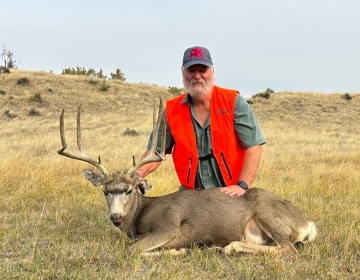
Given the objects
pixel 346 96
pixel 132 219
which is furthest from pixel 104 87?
pixel 132 219

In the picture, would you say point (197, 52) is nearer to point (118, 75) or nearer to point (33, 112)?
point (33, 112)

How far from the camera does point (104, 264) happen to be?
420 centimetres

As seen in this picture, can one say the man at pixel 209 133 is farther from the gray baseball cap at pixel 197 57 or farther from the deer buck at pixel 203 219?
the deer buck at pixel 203 219

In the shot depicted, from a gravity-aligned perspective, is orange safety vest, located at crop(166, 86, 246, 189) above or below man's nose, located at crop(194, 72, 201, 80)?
below

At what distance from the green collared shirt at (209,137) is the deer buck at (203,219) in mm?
753

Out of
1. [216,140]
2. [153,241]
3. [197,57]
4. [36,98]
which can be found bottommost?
[153,241]

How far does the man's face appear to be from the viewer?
19.0 feet

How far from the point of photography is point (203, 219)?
4926 mm

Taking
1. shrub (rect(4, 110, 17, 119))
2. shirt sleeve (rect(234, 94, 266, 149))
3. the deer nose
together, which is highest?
shirt sleeve (rect(234, 94, 266, 149))

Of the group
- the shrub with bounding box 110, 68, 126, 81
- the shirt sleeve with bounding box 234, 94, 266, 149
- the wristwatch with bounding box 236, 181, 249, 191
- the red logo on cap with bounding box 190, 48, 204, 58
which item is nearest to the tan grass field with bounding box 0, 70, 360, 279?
the wristwatch with bounding box 236, 181, 249, 191

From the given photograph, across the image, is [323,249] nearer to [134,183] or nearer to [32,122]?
[134,183]

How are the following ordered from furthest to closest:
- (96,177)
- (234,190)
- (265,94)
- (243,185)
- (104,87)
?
1. (265,94)
2. (104,87)
3. (243,185)
4. (234,190)
5. (96,177)

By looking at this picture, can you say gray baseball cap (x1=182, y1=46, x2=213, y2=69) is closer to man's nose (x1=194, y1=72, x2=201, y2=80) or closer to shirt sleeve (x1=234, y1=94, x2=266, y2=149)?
man's nose (x1=194, y1=72, x2=201, y2=80)

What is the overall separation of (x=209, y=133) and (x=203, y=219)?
1280 millimetres
